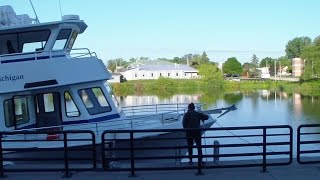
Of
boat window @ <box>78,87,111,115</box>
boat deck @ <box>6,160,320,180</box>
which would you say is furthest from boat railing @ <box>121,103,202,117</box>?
boat deck @ <box>6,160,320,180</box>

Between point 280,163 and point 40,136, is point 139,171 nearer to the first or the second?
point 280,163

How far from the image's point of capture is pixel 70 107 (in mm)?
13984

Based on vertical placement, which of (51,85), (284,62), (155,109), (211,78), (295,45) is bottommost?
(211,78)

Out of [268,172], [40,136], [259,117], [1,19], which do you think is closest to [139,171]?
[268,172]

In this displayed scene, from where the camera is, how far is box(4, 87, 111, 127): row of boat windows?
13398 mm

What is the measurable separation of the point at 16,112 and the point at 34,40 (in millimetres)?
2298

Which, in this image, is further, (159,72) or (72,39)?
(159,72)

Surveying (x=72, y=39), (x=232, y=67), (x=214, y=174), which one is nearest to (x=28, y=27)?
(x=72, y=39)

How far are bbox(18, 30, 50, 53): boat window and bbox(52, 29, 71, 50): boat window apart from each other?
1.13 feet

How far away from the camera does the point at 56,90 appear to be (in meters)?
13.6

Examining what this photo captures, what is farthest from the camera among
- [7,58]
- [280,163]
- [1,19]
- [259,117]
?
[259,117]

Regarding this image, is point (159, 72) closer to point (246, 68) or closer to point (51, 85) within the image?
point (246, 68)

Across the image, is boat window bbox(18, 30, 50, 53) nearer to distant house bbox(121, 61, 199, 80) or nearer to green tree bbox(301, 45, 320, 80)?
green tree bbox(301, 45, 320, 80)

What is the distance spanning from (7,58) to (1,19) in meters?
2.36
